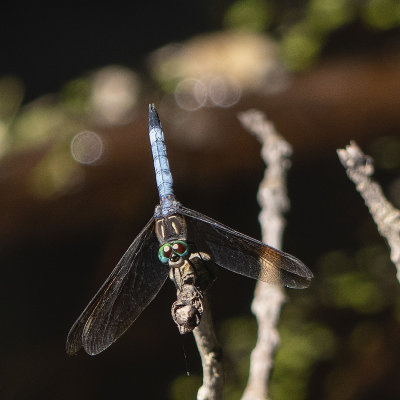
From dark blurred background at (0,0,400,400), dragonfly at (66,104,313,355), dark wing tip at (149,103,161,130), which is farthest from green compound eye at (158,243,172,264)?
dark blurred background at (0,0,400,400)

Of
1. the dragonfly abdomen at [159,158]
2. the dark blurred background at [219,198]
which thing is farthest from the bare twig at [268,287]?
the dark blurred background at [219,198]

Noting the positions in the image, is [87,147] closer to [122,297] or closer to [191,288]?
[122,297]

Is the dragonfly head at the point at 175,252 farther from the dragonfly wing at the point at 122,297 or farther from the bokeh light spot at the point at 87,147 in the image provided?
the bokeh light spot at the point at 87,147

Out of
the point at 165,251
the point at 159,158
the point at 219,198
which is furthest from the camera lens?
the point at 219,198

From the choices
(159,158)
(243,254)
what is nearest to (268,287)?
(243,254)

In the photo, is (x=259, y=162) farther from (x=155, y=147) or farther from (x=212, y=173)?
(x=155, y=147)

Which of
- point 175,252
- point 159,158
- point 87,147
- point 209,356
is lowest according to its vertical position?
point 209,356

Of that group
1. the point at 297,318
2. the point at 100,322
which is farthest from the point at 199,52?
the point at 100,322

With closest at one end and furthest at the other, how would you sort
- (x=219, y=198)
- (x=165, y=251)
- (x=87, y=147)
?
(x=165, y=251)
(x=87, y=147)
(x=219, y=198)
